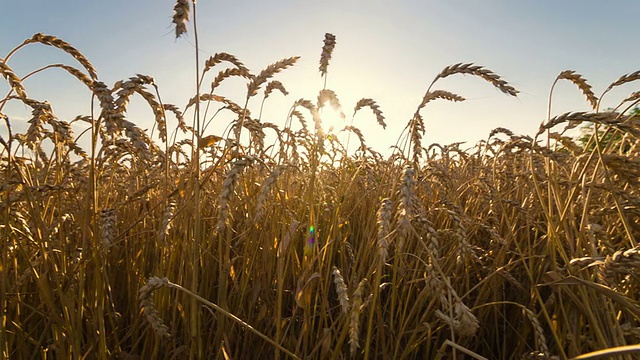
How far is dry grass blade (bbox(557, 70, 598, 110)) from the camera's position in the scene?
1.79 meters

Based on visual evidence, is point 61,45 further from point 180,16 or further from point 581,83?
point 581,83

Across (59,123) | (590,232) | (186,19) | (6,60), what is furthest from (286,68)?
(590,232)

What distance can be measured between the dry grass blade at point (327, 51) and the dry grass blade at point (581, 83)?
1035 mm

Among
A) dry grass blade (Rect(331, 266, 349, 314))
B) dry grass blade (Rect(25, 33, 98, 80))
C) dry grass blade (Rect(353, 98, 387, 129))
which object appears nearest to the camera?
dry grass blade (Rect(331, 266, 349, 314))

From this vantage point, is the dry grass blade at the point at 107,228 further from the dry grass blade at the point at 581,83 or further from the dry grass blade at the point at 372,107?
the dry grass blade at the point at 581,83

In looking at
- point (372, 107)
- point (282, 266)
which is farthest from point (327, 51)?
point (282, 266)

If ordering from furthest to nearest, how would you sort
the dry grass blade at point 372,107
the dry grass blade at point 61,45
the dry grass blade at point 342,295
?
1. the dry grass blade at point 372,107
2. the dry grass blade at point 61,45
3. the dry grass blade at point 342,295

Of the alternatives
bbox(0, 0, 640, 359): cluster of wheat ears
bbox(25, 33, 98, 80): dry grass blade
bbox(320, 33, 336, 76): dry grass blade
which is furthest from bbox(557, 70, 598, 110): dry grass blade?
bbox(25, 33, 98, 80): dry grass blade

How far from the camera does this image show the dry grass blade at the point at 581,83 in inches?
70.3

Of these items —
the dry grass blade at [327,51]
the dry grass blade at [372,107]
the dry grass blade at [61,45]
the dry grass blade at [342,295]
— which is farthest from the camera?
the dry grass blade at [372,107]

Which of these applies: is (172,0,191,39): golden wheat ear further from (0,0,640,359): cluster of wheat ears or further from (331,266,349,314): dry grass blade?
(331,266,349,314): dry grass blade

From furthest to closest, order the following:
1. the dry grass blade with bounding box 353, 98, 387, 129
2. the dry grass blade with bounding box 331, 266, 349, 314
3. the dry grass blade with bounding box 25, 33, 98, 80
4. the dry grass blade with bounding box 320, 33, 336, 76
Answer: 1. the dry grass blade with bounding box 353, 98, 387, 129
2. the dry grass blade with bounding box 320, 33, 336, 76
3. the dry grass blade with bounding box 25, 33, 98, 80
4. the dry grass blade with bounding box 331, 266, 349, 314

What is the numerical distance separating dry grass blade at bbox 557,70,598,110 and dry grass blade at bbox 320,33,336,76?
1035mm

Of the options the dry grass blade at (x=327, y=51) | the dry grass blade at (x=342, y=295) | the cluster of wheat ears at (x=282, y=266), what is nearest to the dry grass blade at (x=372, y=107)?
the cluster of wheat ears at (x=282, y=266)
